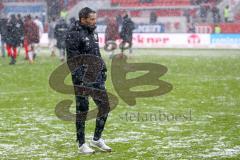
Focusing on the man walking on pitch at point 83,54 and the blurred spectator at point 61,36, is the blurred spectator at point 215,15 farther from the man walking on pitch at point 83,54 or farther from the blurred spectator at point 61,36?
the man walking on pitch at point 83,54

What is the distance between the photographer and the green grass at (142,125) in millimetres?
8422

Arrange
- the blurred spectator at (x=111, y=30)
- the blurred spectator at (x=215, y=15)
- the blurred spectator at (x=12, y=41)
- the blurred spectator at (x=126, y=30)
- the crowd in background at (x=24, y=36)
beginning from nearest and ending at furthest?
1. the blurred spectator at (x=12, y=41)
2. the crowd in background at (x=24, y=36)
3. the blurred spectator at (x=111, y=30)
4. the blurred spectator at (x=126, y=30)
5. the blurred spectator at (x=215, y=15)

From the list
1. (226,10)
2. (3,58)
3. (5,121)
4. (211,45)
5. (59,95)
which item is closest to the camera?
(5,121)

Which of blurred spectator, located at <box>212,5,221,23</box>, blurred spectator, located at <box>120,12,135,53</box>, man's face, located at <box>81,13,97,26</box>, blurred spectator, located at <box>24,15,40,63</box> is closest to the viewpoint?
man's face, located at <box>81,13,97,26</box>

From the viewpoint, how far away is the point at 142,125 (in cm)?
1079

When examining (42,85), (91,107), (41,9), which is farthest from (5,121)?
(41,9)

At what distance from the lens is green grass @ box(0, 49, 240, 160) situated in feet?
27.6

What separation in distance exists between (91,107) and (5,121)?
95.3 inches

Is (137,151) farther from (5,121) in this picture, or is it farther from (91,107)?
(91,107)

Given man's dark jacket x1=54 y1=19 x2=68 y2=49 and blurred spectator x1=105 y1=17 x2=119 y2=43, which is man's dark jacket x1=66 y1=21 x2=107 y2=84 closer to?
man's dark jacket x1=54 y1=19 x2=68 y2=49

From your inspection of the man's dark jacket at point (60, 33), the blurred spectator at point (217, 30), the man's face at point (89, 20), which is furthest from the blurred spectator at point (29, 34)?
the man's face at point (89, 20)

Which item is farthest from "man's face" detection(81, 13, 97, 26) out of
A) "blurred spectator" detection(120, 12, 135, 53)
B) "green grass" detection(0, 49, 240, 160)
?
"blurred spectator" detection(120, 12, 135, 53)

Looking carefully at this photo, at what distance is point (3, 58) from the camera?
2938 cm

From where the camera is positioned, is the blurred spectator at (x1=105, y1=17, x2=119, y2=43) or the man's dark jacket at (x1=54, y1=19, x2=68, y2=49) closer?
the man's dark jacket at (x1=54, y1=19, x2=68, y2=49)
